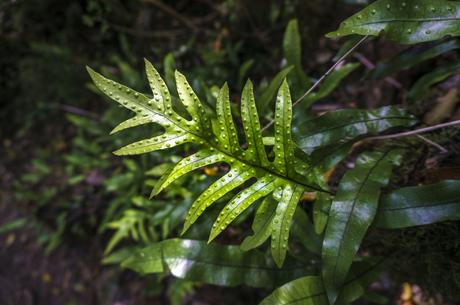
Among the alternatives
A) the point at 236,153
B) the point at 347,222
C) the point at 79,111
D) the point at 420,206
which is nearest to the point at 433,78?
the point at 420,206

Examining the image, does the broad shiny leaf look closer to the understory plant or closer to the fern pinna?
the understory plant

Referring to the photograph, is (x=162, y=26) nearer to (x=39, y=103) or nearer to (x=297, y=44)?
(x=39, y=103)

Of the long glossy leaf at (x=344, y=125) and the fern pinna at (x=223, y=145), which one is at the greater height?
the fern pinna at (x=223, y=145)

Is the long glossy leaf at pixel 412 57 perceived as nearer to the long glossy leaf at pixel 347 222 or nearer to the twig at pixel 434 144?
the twig at pixel 434 144

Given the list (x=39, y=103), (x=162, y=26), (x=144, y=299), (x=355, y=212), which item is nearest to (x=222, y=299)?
(x=144, y=299)


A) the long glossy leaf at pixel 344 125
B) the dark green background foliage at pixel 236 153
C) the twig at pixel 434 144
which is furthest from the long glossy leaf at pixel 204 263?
the twig at pixel 434 144
